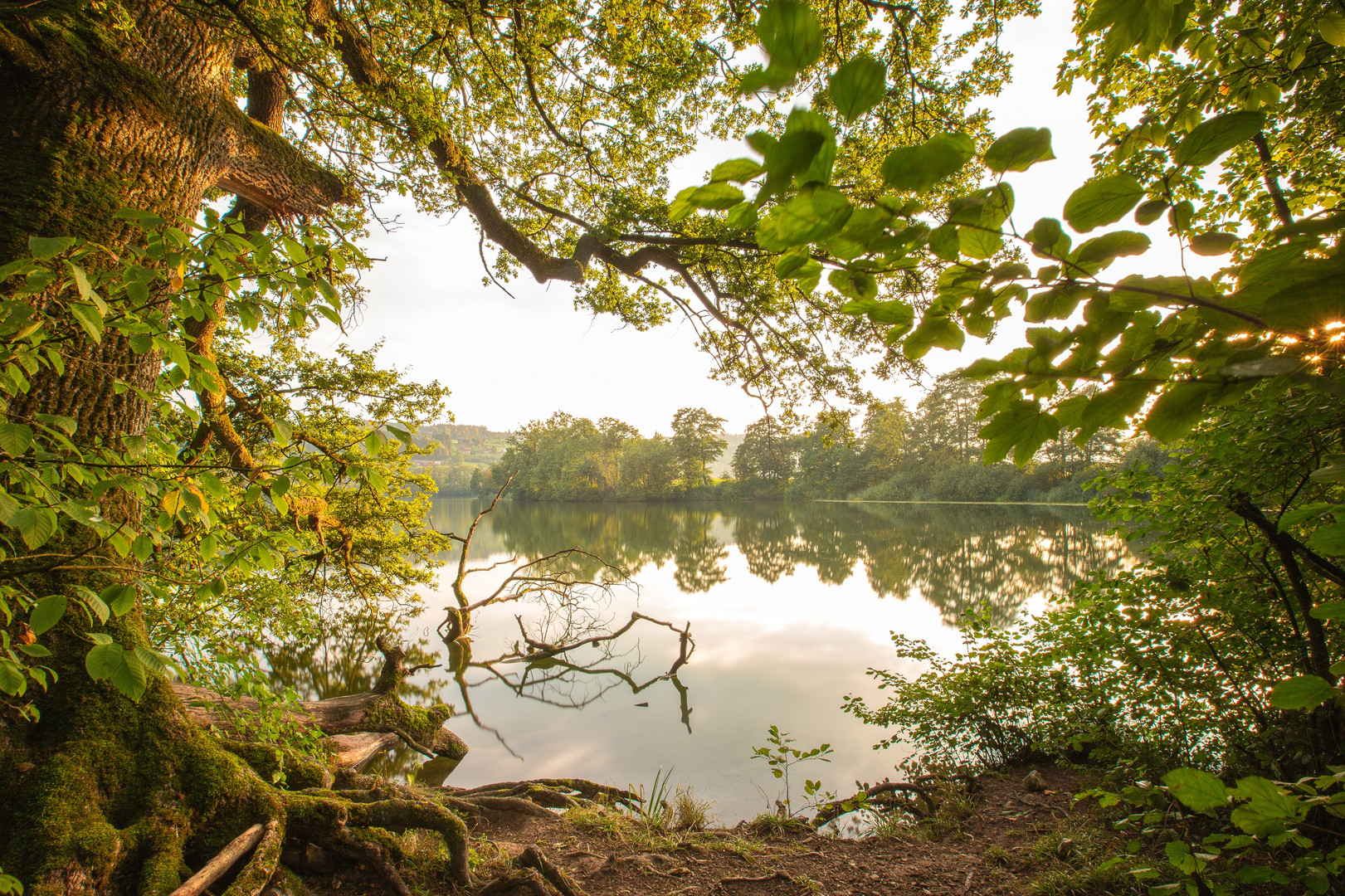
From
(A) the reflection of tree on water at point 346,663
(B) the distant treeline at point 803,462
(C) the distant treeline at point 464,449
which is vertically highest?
(C) the distant treeline at point 464,449

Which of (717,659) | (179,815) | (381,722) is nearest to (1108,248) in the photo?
(179,815)

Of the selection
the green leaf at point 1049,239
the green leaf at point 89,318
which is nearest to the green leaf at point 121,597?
the green leaf at point 89,318

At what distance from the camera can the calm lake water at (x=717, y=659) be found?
580cm

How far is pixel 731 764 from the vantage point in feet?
18.4

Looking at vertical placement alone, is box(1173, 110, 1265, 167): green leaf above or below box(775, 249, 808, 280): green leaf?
above

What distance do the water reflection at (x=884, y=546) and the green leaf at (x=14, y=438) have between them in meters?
5.13

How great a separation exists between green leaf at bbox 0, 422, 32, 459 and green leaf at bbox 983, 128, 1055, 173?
1.75 meters

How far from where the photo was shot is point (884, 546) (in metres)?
19.9

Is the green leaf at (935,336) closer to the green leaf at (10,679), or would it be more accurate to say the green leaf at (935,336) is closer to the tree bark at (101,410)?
the green leaf at (10,679)

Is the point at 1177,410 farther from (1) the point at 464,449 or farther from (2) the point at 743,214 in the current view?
(1) the point at 464,449

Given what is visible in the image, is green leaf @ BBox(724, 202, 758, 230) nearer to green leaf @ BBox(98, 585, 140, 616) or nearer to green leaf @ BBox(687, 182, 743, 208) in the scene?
green leaf @ BBox(687, 182, 743, 208)

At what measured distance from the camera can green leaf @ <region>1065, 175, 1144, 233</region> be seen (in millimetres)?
587

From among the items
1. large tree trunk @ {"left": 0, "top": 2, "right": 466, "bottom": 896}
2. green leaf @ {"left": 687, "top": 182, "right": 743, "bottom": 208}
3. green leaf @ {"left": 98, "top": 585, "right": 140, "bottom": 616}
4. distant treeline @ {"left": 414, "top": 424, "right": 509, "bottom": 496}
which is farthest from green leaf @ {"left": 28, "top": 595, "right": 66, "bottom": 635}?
distant treeline @ {"left": 414, "top": 424, "right": 509, "bottom": 496}

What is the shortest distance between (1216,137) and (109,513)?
341 centimetres
